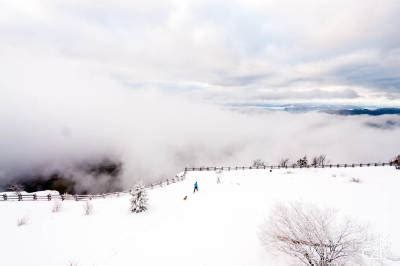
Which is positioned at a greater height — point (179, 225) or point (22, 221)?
point (22, 221)

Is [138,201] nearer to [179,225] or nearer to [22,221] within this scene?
[179,225]

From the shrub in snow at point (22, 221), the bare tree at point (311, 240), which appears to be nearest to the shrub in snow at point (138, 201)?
the shrub in snow at point (22, 221)

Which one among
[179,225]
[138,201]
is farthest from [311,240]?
[138,201]

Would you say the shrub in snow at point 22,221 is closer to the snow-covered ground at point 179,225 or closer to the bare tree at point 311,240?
the snow-covered ground at point 179,225

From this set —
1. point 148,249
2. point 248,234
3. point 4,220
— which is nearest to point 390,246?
point 248,234

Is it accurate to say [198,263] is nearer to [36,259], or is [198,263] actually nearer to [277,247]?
[277,247]
